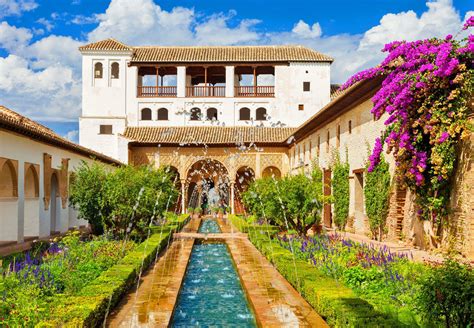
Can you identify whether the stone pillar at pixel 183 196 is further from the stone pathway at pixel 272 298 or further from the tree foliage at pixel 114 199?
the stone pathway at pixel 272 298

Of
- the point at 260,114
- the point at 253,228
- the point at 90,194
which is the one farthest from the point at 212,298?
the point at 260,114

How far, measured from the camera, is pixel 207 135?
1396 inches

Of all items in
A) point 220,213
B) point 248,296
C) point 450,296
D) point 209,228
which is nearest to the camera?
point 450,296

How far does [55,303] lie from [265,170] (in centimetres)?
3021

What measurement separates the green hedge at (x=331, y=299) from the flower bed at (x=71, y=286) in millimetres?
2784

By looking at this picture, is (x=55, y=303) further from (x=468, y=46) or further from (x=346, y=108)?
(x=346, y=108)

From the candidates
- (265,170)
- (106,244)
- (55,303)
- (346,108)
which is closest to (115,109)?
(265,170)

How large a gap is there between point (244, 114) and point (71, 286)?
98.2 feet

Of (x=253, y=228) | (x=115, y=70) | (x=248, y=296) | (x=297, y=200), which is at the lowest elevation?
(x=248, y=296)

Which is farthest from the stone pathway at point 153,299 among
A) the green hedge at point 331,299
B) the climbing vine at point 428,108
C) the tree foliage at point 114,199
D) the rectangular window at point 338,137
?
the rectangular window at point 338,137

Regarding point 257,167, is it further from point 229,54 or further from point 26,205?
point 26,205

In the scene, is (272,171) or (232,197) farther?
(272,171)

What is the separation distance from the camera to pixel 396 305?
6973 mm

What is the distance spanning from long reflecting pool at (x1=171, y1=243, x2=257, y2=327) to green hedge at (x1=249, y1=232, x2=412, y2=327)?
89cm
